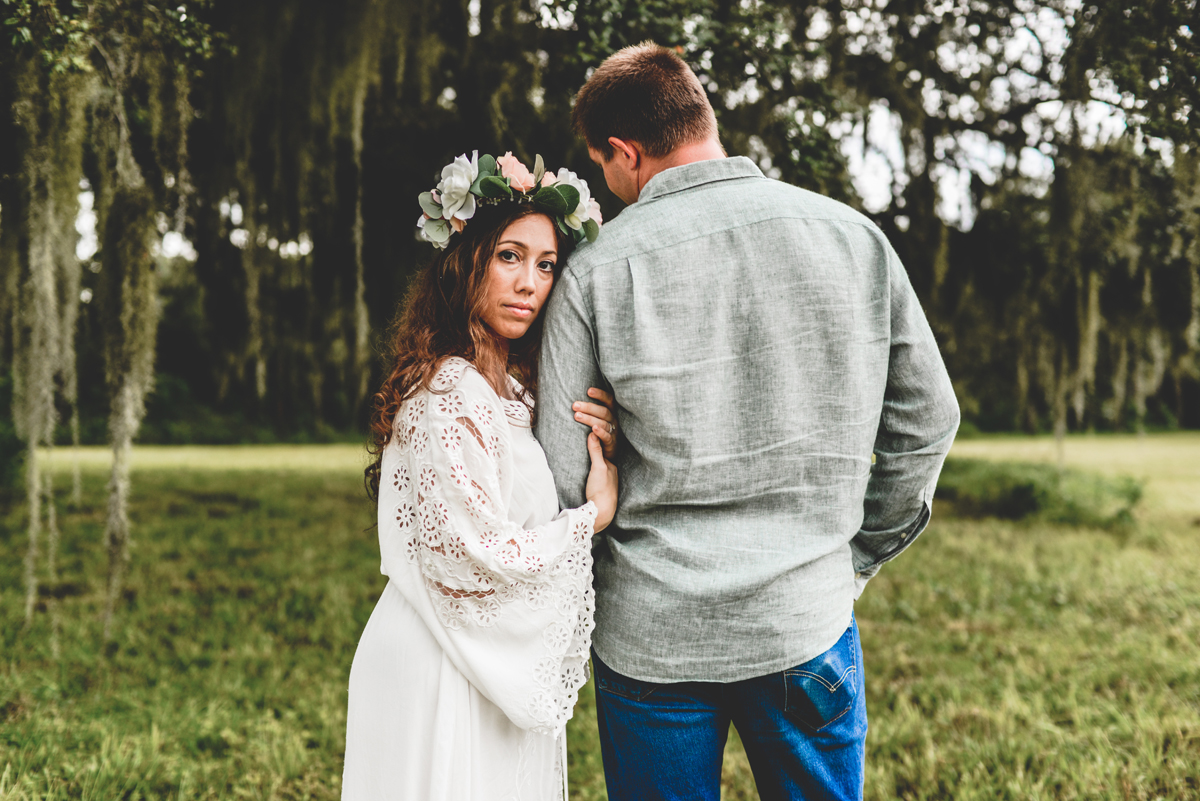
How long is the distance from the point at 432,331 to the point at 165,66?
1981mm

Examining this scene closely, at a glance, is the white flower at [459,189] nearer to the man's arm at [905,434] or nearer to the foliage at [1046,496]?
the man's arm at [905,434]

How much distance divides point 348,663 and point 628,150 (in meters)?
3.10

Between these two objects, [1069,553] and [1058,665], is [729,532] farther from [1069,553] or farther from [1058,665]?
[1069,553]

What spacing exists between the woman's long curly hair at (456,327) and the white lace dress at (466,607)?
0.06 m

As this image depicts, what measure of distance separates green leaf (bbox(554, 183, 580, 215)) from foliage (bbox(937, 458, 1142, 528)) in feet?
22.8

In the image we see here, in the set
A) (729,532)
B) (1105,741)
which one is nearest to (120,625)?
→ (729,532)

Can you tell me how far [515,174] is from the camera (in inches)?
60.5

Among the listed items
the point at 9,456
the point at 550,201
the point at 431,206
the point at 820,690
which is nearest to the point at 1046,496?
the point at 820,690

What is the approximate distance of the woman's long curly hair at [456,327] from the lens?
4.94 ft

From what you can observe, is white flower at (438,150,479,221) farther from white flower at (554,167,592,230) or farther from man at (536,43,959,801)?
man at (536,43,959,801)

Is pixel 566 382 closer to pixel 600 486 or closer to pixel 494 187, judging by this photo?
pixel 600 486

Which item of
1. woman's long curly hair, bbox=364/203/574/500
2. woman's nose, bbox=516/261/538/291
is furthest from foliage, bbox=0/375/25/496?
woman's nose, bbox=516/261/538/291

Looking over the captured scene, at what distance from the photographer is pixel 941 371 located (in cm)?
147

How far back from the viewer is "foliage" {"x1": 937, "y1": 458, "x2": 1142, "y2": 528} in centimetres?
756
